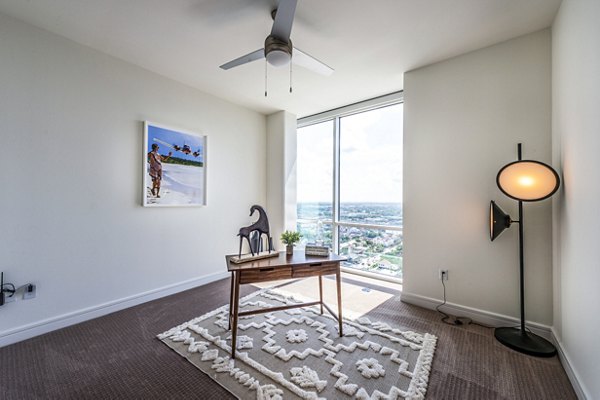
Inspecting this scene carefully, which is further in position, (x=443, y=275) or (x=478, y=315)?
(x=443, y=275)

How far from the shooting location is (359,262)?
406 cm

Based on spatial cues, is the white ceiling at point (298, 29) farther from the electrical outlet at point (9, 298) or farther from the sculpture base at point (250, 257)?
the electrical outlet at point (9, 298)

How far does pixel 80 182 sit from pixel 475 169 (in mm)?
3879

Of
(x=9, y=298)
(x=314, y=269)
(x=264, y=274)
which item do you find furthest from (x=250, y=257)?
(x=9, y=298)

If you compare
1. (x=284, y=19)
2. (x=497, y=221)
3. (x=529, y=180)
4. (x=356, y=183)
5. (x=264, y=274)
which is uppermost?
(x=284, y=19)

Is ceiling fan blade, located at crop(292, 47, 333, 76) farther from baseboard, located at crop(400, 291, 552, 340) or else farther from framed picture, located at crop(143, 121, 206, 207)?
baseboard, located at crop(400, 291, 552, 340)

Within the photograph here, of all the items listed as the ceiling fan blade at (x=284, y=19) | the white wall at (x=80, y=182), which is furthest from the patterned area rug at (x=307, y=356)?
the ceiling fan blade at (x=284, y=19)

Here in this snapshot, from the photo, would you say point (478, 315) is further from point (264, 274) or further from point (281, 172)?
point (281, 172)

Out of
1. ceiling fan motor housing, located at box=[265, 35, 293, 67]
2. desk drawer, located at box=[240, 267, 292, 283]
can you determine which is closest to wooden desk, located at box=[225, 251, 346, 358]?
desk drawer, located at box=[240, 267, 292, 283]

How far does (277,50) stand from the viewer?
188 cm

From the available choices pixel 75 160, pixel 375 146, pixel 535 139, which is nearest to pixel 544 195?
pixel 535 139

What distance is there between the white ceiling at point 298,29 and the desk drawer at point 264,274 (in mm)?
2066

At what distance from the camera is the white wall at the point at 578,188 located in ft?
4.53

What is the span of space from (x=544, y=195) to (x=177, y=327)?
326cm
